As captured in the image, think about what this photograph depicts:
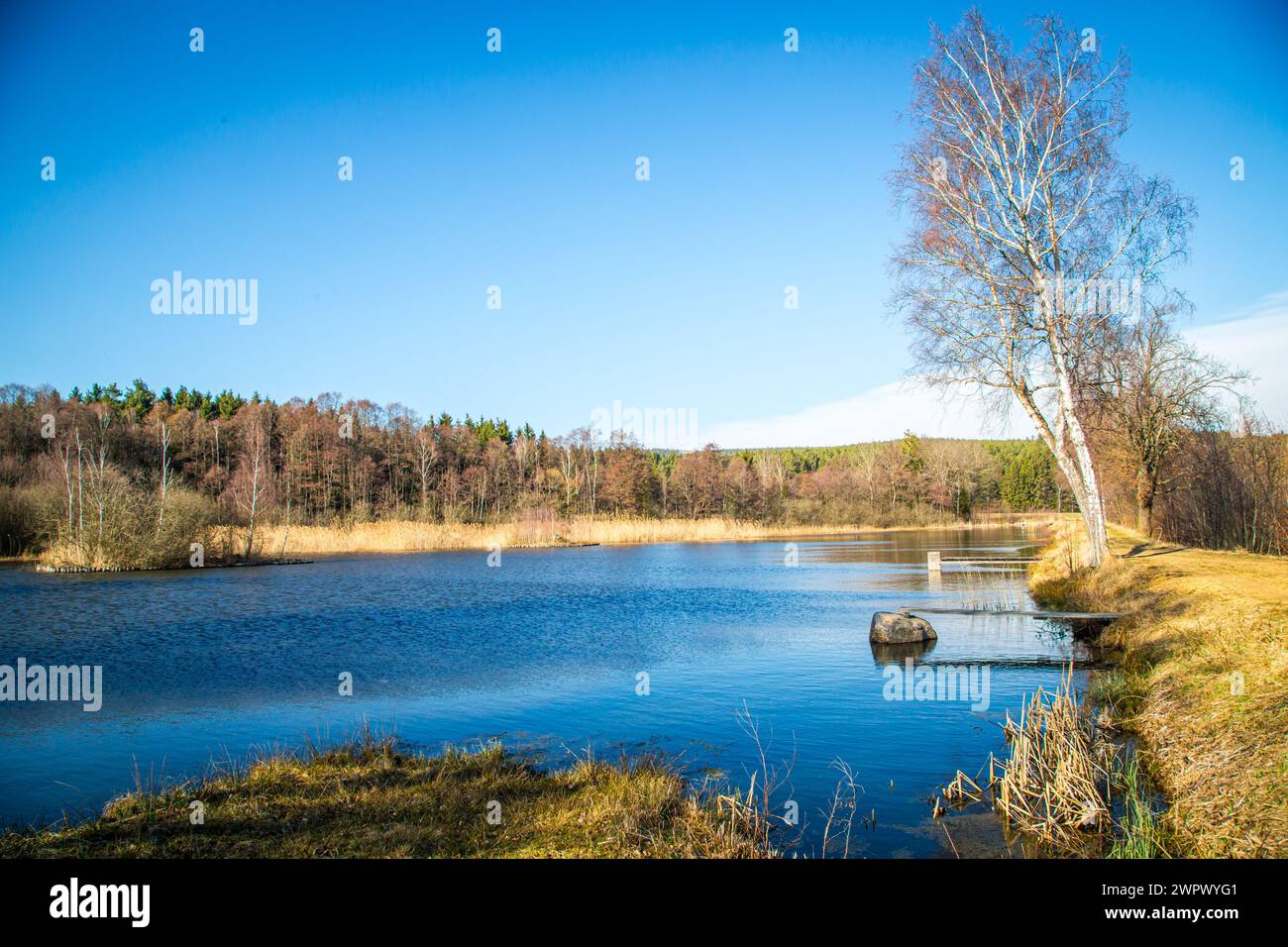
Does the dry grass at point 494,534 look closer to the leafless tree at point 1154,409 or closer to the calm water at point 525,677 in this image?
the calm water at point 525,677

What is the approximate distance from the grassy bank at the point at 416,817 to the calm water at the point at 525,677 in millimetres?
1034

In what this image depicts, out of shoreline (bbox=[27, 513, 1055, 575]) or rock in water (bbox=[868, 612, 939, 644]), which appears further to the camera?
shoreline (bbox=[27, 513, 1055, 575])

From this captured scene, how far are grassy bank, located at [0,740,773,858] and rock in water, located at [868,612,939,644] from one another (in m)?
8.81

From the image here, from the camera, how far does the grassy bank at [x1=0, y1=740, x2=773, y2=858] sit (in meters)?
5.67

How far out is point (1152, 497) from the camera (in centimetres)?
3145

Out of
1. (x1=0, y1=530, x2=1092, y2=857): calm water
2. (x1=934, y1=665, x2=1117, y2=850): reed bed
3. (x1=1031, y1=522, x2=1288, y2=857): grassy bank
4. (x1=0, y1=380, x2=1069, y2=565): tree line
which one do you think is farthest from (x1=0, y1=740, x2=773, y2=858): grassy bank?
Result: (x1=0, y1=380, x2=1069, y2=565): tree line

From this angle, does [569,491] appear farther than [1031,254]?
Yes

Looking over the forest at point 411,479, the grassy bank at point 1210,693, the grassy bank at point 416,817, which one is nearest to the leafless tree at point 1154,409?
the forest at point 411,479

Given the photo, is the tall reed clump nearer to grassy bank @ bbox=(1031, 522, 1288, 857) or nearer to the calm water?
the calm water

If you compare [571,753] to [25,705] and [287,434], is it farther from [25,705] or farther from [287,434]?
[287,434]

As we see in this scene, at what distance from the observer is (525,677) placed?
13.5 meters
